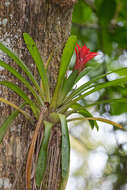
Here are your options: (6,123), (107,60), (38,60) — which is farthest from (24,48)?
(107,60)

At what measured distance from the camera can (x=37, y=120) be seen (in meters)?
0.91

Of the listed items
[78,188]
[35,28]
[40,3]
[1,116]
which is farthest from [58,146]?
[78,188]

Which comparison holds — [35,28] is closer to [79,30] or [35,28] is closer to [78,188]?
[79,30]

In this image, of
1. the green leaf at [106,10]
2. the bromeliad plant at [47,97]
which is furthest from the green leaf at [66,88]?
the green leaf at [106,10]

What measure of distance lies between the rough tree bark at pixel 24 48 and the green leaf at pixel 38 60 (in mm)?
88

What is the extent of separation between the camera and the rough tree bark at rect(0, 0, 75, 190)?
85 cm

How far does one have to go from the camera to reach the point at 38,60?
861 millimetres

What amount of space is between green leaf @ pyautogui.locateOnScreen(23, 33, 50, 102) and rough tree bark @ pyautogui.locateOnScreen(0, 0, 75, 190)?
3.4 inches

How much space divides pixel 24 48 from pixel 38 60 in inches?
5.9

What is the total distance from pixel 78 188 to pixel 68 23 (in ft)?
10.1

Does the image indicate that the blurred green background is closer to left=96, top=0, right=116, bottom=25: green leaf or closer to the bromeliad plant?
left=96, top=0, right=116, bottom=25: green leaf

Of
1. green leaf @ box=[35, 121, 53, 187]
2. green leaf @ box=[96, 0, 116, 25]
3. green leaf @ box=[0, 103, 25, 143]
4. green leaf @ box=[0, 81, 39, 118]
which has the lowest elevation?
green leaf @ box=[35, 121, 53, 187]

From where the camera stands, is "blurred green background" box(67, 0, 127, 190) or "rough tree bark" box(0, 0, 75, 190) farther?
A: "blurred green background" box(67, 0, 127, 190)

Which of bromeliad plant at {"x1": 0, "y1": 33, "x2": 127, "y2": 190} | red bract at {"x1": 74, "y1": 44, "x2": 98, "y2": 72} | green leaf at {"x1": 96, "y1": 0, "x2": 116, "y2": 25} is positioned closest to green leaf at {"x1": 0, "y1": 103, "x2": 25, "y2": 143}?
bromeliad plant at {"x1": 0, "y1": 33, "x2": 127, "y2": 190}
